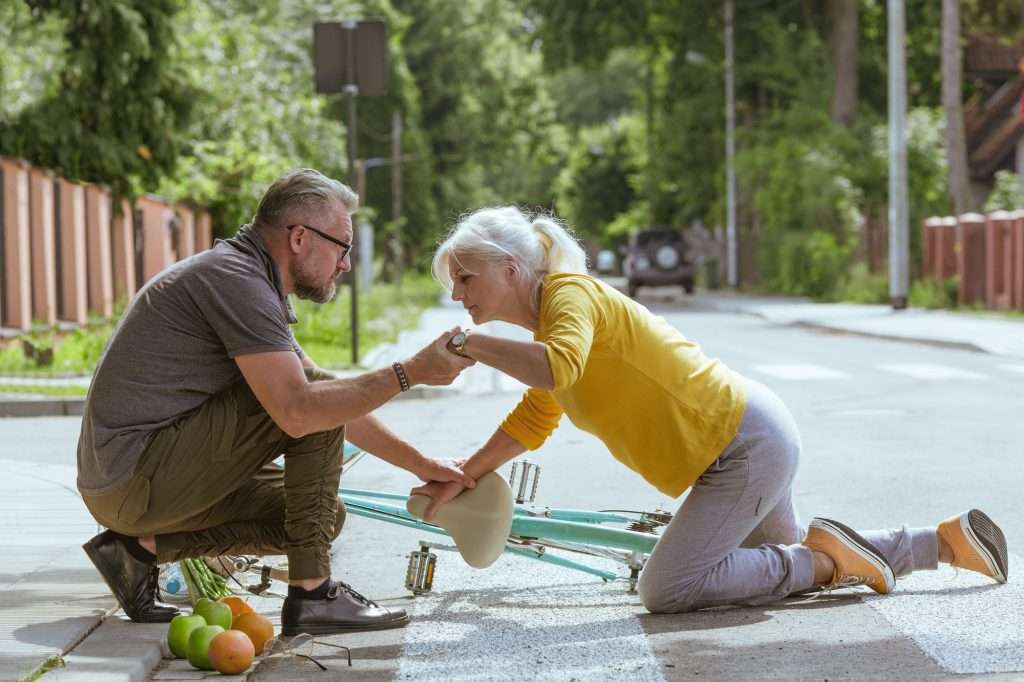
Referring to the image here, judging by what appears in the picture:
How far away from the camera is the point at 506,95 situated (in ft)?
215

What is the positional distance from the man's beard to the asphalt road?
1109mm

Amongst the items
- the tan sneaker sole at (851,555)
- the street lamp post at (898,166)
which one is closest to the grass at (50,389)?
the tan sneaker sole at (851,555)

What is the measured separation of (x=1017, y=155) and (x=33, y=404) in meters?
39.2

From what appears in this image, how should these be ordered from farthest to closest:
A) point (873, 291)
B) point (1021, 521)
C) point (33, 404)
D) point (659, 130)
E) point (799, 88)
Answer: point (659, 130), point (799, 88), point (873, 291), point (33, 404), point (1021, 521)

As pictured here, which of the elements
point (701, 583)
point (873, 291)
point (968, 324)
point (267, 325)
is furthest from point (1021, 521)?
point (873, 291)

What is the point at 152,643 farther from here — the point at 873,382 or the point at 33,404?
the point at 873,382

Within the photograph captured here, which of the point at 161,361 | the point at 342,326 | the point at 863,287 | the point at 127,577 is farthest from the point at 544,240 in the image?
the point at 863,287

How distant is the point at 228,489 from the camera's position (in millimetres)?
5566

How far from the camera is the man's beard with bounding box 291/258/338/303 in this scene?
217 inches

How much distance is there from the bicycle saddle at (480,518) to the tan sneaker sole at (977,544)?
1594 mm

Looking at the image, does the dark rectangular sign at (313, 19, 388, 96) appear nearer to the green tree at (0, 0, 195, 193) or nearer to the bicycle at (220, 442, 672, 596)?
the green tree at (0, 0, 195, 193)

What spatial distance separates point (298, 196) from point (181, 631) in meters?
1.39

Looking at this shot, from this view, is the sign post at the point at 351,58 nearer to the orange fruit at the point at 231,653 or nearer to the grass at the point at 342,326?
the grass at the point at 342,326

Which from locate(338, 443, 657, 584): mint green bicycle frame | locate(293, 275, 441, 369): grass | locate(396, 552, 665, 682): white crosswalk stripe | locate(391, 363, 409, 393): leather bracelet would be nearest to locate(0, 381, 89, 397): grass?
locate(293, 275, 441, 369): grass
